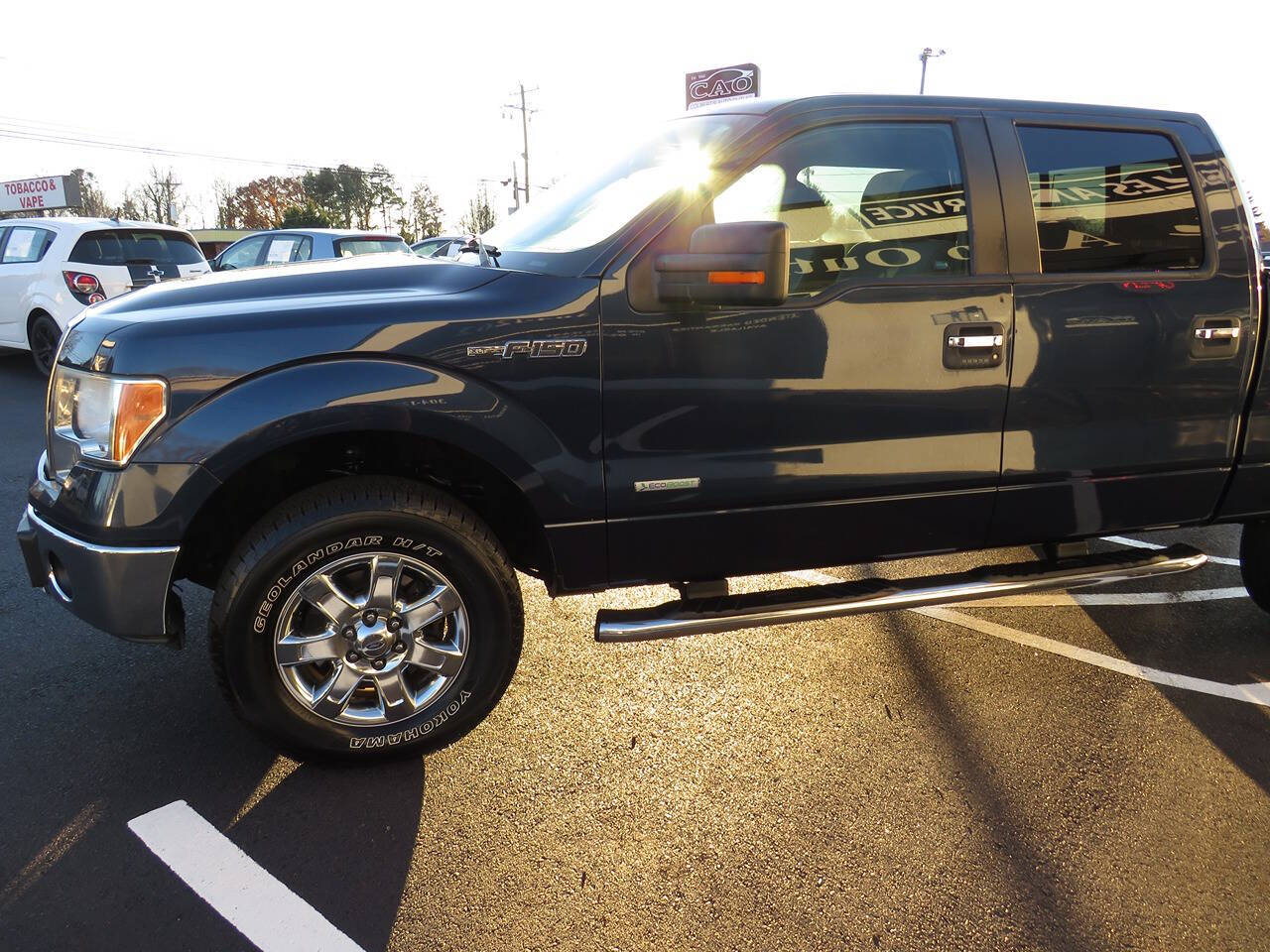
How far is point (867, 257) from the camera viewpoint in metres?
2.68

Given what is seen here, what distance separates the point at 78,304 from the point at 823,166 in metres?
8.69

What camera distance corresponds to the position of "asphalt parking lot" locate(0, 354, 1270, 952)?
1.98 m

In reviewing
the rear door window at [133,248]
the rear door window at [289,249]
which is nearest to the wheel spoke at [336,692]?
the rear door window at [133,248]

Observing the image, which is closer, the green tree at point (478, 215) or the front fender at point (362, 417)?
the front fender at point (362, 417)

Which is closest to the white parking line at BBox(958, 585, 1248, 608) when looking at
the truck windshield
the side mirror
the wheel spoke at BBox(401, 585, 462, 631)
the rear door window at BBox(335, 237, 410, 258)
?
the side mirror

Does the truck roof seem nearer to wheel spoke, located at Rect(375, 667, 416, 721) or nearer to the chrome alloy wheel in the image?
the chrome alloy wheel

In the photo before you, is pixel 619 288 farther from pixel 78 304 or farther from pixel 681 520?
pixel 78 304

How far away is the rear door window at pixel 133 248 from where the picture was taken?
28.3 feet

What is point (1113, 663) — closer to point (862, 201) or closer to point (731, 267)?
point (862, 201)

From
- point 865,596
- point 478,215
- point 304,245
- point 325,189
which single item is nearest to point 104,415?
point 865,596

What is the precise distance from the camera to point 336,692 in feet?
8.09

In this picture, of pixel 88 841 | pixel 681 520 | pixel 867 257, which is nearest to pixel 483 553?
pixel 681 520

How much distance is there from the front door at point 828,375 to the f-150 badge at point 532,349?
0.10 m

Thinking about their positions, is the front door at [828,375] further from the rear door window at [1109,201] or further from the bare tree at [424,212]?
the bare tree at [424,212]
